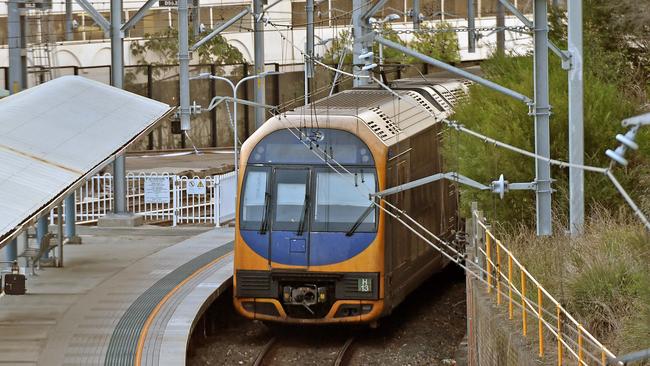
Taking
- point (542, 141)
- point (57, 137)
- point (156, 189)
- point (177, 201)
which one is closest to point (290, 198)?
point (57, 137)

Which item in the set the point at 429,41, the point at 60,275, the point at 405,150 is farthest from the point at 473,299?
the point at 429,41

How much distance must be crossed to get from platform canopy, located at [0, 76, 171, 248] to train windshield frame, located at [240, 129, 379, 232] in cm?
204

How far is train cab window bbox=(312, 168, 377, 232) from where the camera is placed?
56.7 ft

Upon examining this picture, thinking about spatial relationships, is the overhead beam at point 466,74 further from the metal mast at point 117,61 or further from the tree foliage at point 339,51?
the tree foliage at point 339,51

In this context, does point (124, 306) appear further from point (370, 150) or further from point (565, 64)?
point (565, 64)

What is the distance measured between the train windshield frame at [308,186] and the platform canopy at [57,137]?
204 centimetres

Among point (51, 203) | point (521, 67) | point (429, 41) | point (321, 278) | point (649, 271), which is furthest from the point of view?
point (429, 41)

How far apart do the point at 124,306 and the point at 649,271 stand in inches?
382

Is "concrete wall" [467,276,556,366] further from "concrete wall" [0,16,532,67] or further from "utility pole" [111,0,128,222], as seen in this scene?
"concrete wall" [0,16,532,67]

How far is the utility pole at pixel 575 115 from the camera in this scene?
572 inches

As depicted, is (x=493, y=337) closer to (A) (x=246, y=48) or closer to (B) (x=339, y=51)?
(B) (x=339, y=51)

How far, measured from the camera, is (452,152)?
19.0 meters

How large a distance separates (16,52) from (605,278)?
13.7 m

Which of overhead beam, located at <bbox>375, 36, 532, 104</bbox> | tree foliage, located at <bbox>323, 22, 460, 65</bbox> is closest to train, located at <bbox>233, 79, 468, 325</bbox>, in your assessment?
overhead beam, located at <bbox>375, 36, 532, 104</bbox>
